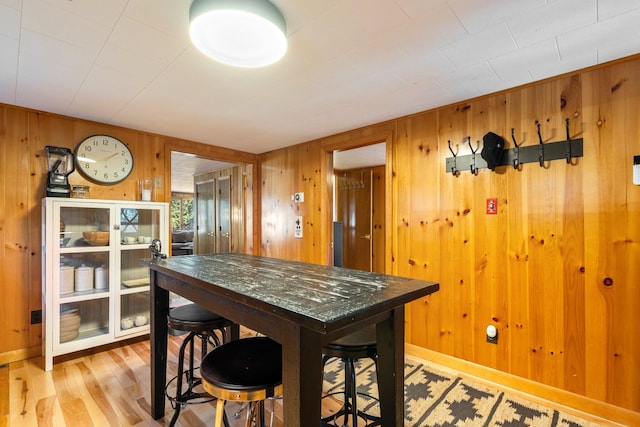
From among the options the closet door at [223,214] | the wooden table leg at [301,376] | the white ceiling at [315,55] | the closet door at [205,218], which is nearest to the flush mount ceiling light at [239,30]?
the white ceiling at [315,55]

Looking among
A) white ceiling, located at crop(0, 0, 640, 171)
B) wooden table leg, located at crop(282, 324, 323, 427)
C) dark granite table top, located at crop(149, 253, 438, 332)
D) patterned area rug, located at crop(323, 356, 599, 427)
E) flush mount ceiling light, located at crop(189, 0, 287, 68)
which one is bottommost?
patterned area rug, located at crop(323, 356, 599, 427)

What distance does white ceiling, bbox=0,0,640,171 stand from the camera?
1.39m

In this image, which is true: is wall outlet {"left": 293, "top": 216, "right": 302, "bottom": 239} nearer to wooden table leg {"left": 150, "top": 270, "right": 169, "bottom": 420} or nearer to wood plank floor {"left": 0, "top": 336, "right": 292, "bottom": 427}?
wood plank floor {"left": 0, "top": 336, "right": 292, "bottom": 427}

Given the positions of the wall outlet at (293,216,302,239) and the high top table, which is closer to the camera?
the high top table

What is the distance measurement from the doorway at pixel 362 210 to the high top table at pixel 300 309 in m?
3.27

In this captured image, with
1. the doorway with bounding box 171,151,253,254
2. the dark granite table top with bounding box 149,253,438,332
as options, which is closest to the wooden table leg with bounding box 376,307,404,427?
the dark granite table top with bounding box 149,253,438,332

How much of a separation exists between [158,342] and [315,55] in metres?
1.93

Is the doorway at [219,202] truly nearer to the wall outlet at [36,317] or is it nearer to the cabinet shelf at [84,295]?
the cabinet shelf at [84,295]

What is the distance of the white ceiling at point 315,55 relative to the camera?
4.55ft

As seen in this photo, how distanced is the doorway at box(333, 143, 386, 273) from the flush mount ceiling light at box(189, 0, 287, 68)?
10.7 feet

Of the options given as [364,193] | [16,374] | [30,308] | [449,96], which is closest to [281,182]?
[364,193]

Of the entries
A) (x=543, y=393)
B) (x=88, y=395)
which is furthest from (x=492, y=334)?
(x=88, y=395)

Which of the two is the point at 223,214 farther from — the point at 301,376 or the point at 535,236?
the point at 301,376

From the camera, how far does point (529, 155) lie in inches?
83.8
